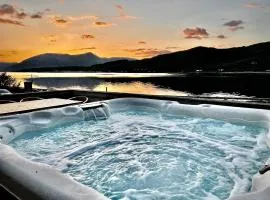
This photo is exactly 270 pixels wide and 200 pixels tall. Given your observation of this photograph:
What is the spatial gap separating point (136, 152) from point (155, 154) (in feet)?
0.78

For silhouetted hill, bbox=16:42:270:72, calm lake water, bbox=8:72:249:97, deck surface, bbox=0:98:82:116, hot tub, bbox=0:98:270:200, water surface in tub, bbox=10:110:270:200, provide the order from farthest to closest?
1. silhouetted hill, bbox=16:42:270:72
2. calm lake water, bbox=8:72:249:97
3. deck surface, bbox=0:98:82:116
4. water surface in tub, bbox=10:110:270:200
5. hot tub, bbox=0:98:270:200

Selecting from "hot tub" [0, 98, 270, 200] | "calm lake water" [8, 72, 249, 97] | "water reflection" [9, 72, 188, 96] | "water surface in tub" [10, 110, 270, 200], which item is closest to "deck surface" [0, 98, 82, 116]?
"hot tub" [0, 98, 270, 200]

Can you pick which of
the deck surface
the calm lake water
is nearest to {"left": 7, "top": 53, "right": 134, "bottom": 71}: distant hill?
the calm lake water

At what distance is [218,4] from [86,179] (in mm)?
9186

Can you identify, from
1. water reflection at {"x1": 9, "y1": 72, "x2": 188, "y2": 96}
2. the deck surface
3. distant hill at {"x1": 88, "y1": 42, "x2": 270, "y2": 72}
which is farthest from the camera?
distant hill at {"x1": 88, "y1": 42, "x2": 270, "y2": 72}

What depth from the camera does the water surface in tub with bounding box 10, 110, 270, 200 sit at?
7.12ft

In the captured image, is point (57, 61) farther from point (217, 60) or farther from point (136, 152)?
point (136, 152)

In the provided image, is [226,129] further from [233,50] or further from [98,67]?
[98,67]

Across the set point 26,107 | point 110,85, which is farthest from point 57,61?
point 26,107

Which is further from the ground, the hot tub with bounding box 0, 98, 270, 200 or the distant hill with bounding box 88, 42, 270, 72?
the distant hill with bounding box 88, 42, 270, 72

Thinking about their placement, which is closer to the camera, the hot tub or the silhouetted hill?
the hot tub

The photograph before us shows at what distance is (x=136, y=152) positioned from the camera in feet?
9.96

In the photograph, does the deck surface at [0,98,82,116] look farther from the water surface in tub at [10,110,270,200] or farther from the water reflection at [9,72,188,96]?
the water reflection at [9,72,188,96]

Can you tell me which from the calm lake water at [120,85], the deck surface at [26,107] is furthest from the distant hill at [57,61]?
the deck surface at [26,107]
